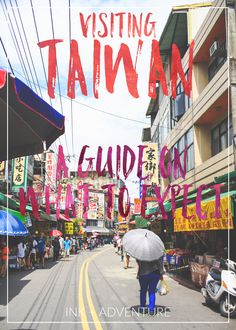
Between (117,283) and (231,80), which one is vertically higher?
(231,80)

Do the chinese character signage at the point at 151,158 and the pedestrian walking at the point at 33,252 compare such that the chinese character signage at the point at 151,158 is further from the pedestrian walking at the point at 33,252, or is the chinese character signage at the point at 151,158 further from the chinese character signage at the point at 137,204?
the chinese character signage at the point at 137,204

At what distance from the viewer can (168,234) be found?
28.5 meters

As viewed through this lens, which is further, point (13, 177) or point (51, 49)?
point (13, 177)

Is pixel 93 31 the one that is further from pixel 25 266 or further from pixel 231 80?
pixel 25 266

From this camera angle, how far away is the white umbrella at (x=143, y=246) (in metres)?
8.70

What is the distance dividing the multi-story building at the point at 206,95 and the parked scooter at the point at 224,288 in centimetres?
317

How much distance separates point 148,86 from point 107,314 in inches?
199

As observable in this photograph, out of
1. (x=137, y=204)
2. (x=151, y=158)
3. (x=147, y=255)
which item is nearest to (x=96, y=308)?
(x=147, y=255)

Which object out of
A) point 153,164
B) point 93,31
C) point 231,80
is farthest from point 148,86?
point 153,164

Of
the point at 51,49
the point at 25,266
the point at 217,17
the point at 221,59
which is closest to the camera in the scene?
the point at 51,49

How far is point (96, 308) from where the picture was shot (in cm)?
979

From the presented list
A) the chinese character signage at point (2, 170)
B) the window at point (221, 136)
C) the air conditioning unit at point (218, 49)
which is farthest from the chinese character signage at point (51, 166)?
the air conditioning unit at point (218, 49)

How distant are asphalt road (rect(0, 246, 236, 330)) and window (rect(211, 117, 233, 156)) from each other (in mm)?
6243

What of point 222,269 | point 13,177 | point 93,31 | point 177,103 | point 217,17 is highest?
point 217,17
